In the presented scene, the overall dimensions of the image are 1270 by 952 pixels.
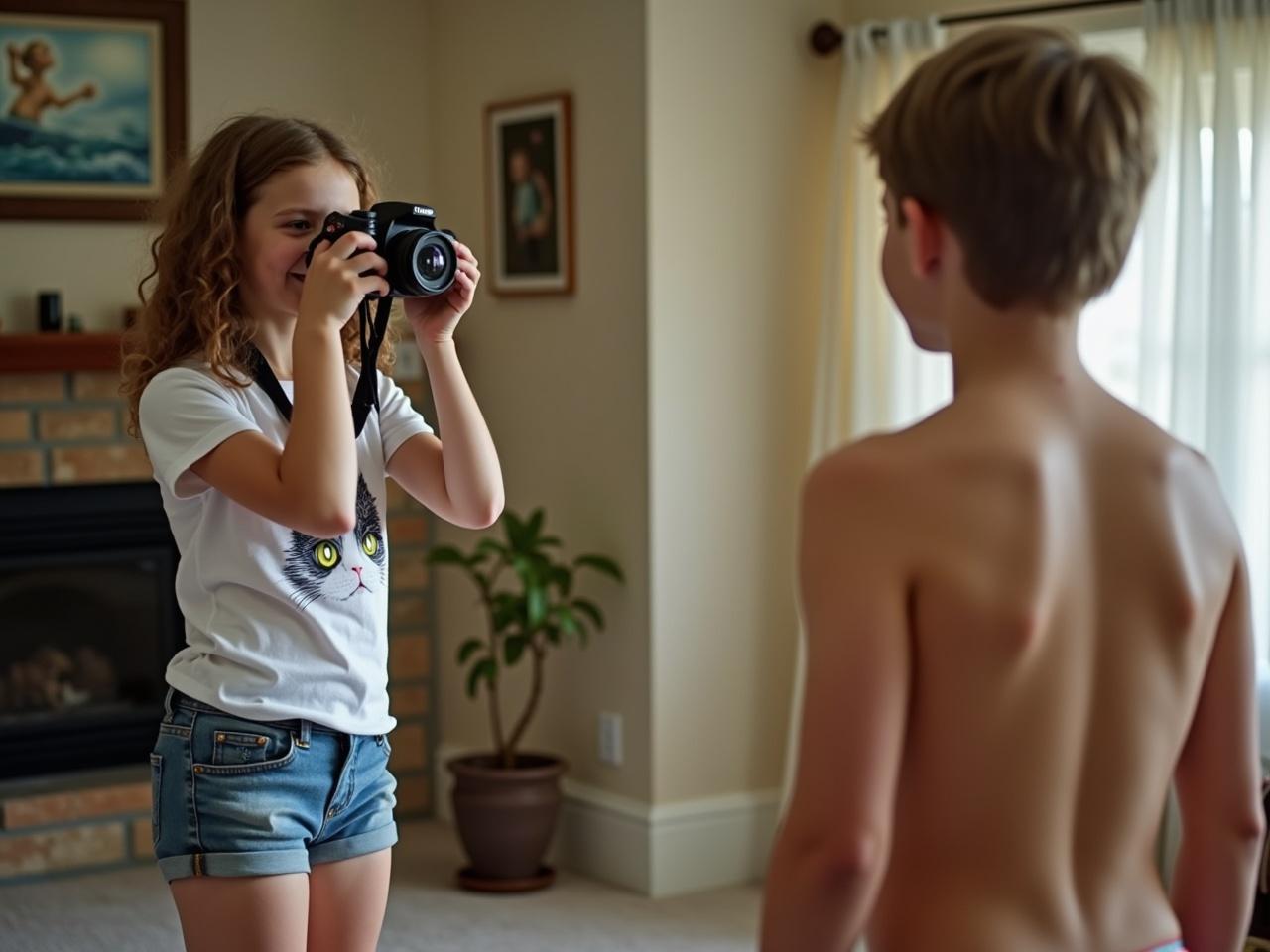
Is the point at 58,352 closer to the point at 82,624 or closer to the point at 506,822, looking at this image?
the point at 82,624

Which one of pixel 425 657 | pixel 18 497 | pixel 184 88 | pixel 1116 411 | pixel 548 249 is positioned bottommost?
pixel 425 657

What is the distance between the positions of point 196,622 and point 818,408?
235cm

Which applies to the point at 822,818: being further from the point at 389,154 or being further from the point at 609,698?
the point at 389,154

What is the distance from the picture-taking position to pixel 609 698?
4027 millimetres

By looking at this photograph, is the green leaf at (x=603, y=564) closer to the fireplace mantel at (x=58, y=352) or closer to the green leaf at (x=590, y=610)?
the green leaf at (x=590, y=610)

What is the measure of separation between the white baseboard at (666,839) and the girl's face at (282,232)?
2335 mm

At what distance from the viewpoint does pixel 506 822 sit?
390 centimetres

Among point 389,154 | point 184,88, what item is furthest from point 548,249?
point 184,88

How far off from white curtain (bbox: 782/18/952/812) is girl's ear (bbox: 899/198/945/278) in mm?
2703

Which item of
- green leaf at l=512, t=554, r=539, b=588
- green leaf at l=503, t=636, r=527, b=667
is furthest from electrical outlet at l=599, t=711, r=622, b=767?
green leaf at l=512, t=554, r=539, b=588

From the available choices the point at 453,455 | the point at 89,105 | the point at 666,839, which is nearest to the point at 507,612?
the point at 666,839

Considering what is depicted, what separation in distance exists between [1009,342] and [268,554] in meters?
0.90

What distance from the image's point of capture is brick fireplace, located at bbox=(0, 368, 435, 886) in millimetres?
4051

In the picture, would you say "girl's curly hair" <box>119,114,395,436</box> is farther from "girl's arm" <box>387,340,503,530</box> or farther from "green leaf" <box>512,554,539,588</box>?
"green leaf" <box>512,554,539,588</box>
